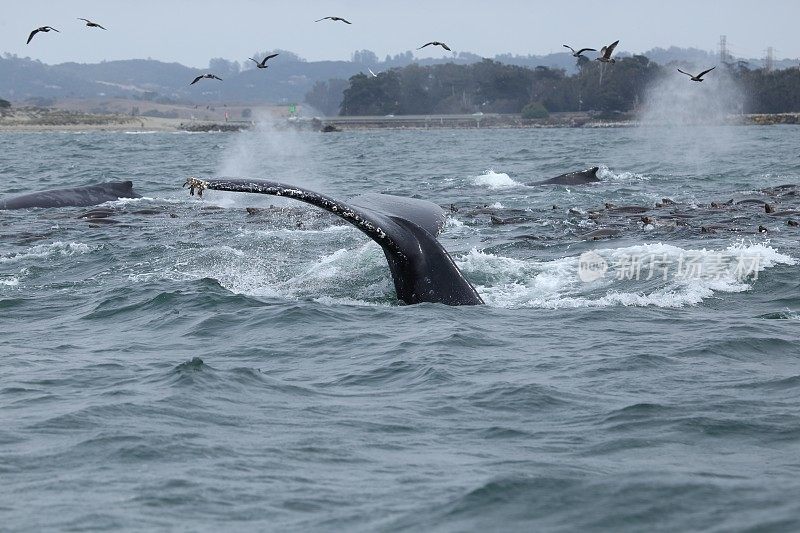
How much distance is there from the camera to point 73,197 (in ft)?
83.5

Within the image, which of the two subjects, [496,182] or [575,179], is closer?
[575,179]

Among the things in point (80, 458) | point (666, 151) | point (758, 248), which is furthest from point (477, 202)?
point (666, 151)

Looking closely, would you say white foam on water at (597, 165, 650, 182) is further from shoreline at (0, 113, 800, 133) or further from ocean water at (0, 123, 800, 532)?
shoreline at (0, 113, 800, 133)

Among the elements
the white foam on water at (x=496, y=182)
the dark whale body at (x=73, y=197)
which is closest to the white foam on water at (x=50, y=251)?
the dark whale body at (x=73, y=197)

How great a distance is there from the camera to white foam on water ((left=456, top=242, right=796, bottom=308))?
44.0 ft

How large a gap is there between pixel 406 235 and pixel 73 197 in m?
16.4

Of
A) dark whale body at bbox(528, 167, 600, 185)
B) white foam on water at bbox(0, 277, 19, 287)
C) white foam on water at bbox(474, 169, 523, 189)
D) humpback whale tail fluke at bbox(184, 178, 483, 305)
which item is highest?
humpback whale tail fluke at bbox(184, 178, 483, 305)

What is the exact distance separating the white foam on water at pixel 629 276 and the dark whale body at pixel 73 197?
11.4 m

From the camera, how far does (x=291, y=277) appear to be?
49.4 ft

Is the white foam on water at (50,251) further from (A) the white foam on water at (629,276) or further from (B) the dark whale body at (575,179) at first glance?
(B) the dark whale body at (575,179)

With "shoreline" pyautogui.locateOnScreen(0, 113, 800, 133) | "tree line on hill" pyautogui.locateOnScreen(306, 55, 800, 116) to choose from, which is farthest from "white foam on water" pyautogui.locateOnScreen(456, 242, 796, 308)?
"tree line on hill" pyautogui.locateOnScreen(306, 55, 800, 116)

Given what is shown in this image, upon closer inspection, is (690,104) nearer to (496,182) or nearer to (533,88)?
(533,88)

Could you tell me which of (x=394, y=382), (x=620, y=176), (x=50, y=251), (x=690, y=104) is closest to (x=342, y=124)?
(x=690, y=104)

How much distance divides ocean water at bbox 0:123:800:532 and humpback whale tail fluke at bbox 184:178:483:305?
25 centimetres
